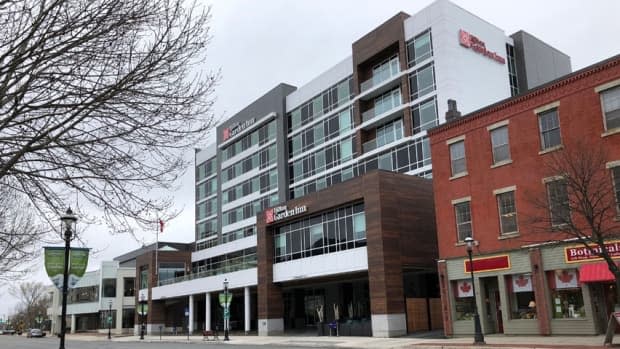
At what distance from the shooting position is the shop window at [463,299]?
104 ft

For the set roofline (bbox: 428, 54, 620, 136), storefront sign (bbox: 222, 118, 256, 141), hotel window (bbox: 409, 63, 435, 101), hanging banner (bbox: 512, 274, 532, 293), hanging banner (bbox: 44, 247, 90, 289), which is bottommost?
hanging banner (bbox: 512, 274, 532, 293)

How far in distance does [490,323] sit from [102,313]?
2953 inches

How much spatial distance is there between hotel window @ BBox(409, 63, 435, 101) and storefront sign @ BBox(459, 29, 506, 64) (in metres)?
3.34

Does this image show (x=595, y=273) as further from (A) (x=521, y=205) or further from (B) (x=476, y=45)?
(B) (x=476, y=45)

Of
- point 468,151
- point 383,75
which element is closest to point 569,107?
point 468,151

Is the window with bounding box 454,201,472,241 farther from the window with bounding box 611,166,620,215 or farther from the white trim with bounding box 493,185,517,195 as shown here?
the window with bounding box 611,166,620,215

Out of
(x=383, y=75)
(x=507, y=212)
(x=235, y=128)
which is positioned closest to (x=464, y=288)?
(x=507, y=212)

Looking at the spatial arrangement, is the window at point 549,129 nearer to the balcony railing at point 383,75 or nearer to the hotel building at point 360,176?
the hotel building at point 360,176

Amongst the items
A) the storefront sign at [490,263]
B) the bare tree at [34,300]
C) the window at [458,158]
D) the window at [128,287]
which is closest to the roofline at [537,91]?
the window at [458,158]

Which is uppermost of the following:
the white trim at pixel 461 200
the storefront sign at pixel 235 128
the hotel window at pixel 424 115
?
the storefront sign at pixel 235 128

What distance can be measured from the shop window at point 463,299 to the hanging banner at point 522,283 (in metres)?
2.67

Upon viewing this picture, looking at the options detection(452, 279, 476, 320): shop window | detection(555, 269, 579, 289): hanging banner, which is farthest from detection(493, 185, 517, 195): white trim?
detection(452, 279, 476, 320): shop window

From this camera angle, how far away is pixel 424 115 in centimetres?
4753

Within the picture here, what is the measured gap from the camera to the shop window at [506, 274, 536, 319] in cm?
2857
